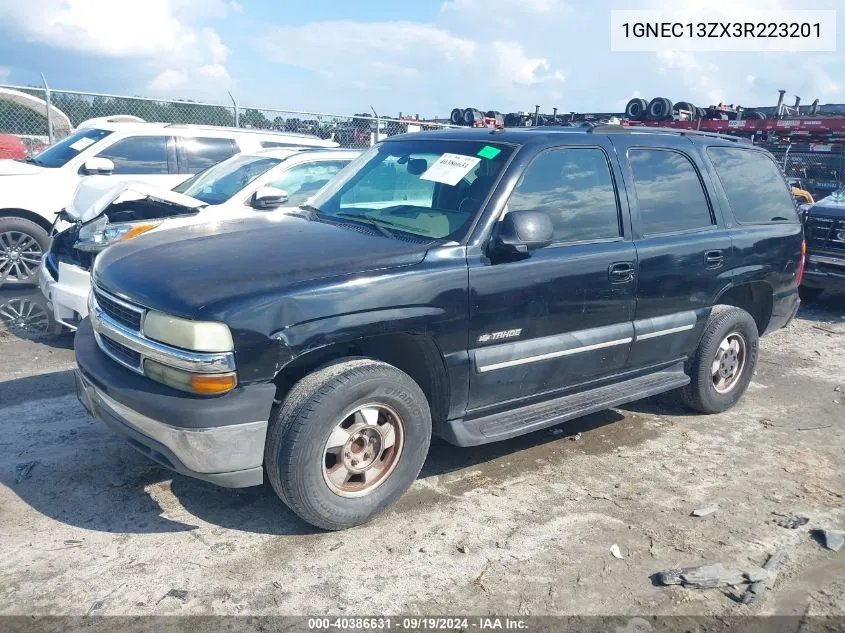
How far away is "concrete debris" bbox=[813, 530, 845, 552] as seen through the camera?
366 centimetres

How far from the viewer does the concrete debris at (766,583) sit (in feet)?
10.6

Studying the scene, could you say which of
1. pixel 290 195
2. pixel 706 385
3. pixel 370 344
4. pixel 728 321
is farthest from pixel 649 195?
pixel 290 195

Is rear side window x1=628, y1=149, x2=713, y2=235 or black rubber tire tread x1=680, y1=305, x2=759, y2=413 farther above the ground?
rear side window x1=628, y1=149, x2=713, y2=235

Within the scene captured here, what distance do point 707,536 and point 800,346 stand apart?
4692mm

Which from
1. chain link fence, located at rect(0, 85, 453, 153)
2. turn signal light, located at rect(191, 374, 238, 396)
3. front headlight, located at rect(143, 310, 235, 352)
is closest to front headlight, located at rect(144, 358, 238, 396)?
turn signal light, located at rect(191, 374, 238, 396)

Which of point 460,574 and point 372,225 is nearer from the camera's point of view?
point 460,574

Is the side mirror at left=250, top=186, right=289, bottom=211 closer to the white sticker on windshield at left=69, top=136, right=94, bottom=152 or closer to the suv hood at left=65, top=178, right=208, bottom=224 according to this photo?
the suv hood at left=65, top=178, right=208, bottom=224

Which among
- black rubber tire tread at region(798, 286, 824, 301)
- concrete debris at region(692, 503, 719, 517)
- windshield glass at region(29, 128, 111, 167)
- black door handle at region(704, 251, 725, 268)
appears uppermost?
windshield glass at region(29, 128, 111, 167)

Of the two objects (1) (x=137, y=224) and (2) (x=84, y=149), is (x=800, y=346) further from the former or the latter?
(2) (x=84, y=149)

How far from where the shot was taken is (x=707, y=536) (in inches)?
147

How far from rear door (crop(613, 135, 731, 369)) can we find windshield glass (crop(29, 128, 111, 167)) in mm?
6753

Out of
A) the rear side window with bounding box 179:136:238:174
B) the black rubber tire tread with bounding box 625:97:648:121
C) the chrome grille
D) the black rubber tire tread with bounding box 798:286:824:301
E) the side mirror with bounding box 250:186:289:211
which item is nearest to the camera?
the chrome grille

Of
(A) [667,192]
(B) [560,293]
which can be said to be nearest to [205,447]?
(B) [560,293]

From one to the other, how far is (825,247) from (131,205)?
Result: 793cm
